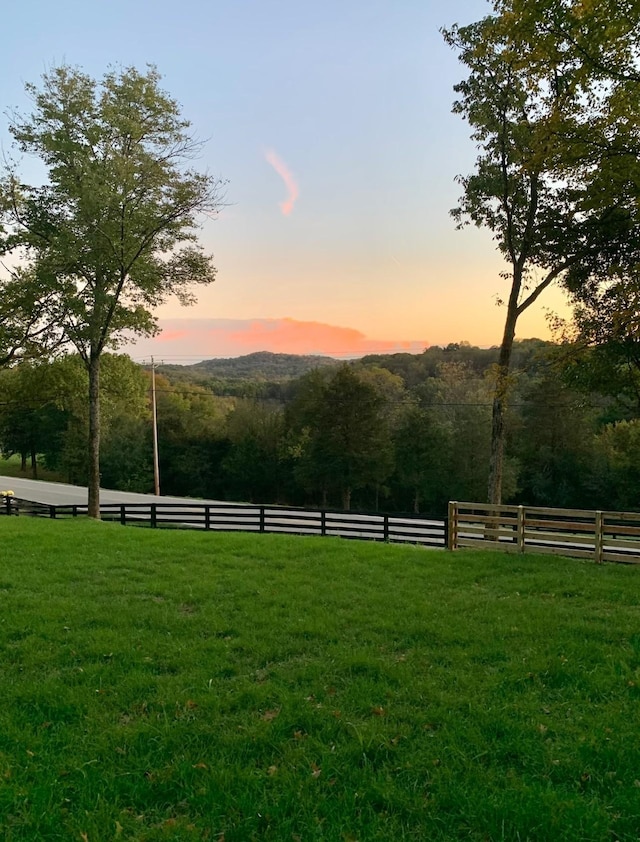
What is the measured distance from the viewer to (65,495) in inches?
1298

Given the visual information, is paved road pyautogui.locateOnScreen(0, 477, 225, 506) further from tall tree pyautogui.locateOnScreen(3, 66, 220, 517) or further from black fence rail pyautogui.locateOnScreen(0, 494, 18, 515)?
tall tree pyautogui.locateOnScreen(3, 66, 220, 517)

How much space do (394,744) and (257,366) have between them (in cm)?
7741

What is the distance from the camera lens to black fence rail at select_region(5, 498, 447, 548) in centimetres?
1355

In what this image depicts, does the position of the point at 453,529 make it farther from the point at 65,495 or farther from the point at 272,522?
the point at 65,495

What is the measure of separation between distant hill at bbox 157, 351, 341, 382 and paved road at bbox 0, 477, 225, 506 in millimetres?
33146

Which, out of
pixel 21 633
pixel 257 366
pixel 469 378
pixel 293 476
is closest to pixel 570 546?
pixel 21 633

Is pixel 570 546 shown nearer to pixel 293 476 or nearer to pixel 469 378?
pixel 293 476

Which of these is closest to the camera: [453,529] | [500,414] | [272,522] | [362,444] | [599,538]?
[599,538]

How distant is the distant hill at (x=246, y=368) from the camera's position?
71.9 meters

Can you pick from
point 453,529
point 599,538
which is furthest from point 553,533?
point 453,529

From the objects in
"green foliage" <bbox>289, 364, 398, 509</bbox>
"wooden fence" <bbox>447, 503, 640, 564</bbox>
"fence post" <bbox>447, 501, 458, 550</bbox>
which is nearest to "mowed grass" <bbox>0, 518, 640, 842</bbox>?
"wooden fence" <bbox>447, 503, 640, 564</bbox>

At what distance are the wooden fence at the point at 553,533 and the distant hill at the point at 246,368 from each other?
58.0 metres

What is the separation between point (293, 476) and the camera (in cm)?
4609

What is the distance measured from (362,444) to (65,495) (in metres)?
21.2
